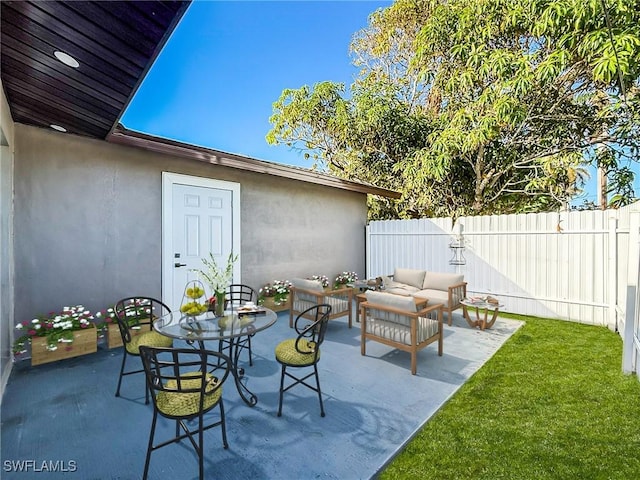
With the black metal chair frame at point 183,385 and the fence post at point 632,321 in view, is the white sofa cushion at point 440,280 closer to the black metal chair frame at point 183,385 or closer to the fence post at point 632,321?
the fence post at point 632,321

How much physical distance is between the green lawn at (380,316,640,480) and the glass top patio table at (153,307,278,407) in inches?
56.6

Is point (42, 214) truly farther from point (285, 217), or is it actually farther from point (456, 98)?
point (456, 98)

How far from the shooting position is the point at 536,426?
251 centimetres

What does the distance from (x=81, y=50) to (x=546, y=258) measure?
7.33 meters

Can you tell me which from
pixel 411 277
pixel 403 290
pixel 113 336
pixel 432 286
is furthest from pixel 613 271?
pixel 113 336

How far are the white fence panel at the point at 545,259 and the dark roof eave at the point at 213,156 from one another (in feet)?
9.45

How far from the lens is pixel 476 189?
904cm

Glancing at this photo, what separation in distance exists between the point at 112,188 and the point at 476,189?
896 centimetres

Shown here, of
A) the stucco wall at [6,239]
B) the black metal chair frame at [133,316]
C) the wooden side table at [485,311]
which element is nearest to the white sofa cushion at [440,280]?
the wooden side table at [485,311]

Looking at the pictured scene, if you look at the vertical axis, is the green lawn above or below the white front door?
→ below

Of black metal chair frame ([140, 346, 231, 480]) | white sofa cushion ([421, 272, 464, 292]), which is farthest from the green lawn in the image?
white sofa cushion ([421, 272, 464, 292])

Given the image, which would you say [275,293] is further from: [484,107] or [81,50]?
[484,107]

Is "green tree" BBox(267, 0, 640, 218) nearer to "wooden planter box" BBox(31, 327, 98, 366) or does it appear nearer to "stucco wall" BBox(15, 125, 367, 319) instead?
"stucco wall" BBox(15, 125, 367, 319)

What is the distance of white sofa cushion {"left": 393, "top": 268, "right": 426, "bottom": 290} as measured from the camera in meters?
6.31
